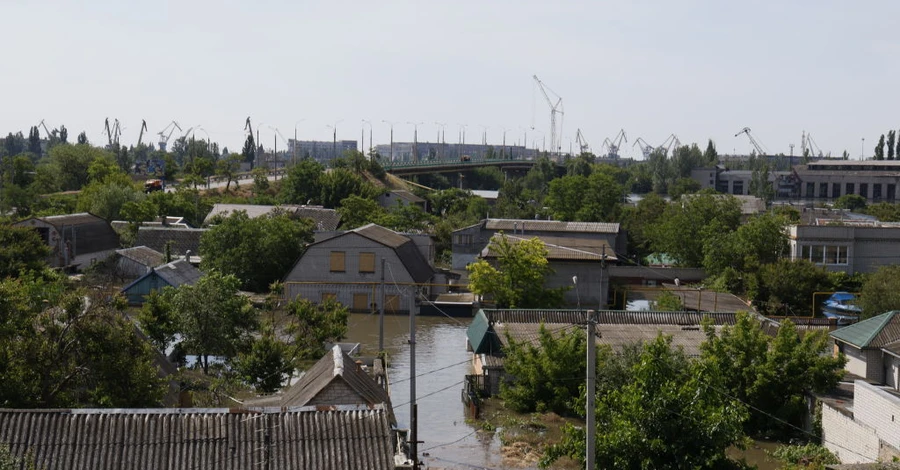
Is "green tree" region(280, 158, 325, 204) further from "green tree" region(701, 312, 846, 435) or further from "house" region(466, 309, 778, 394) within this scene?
"green tree" region(701, 312, 846, 435)

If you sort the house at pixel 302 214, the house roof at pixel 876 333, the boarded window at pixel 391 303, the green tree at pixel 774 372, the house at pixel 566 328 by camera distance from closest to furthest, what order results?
the green tree at pixel 774 372 → the house roof at pixel 876 333 → the house at pixel 566 328 → the boarded window at pixel 391 303 → the house at pixel 302 214

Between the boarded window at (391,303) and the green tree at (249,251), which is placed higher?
the green tree at (249,251)

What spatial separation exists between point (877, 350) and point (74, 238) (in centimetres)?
3015

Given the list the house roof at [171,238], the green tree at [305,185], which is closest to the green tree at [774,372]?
the house roof at [171,238]

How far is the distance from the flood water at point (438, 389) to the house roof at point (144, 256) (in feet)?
28.7

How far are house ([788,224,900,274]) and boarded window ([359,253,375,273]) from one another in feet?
51.7

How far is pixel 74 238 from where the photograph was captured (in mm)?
39750

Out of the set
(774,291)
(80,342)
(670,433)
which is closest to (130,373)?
(80,342)

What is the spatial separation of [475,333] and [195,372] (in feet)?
22.5

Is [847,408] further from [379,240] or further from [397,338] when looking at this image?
[379,240]

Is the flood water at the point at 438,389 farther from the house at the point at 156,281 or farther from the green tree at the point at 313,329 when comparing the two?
the house at the point at 156,281

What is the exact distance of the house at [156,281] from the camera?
30.4 m

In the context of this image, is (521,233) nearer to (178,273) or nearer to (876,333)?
(178,273)

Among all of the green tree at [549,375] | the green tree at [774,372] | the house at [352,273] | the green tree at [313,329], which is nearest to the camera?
the green tree at [774,372]
